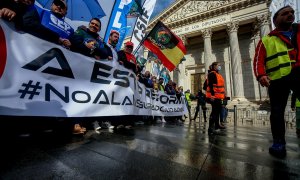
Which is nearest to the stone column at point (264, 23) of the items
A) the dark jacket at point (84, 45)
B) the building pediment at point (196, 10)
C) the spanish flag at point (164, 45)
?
the building pediment at point (196, 10)

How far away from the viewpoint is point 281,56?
208cm

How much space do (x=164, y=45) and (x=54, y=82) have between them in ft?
15.7

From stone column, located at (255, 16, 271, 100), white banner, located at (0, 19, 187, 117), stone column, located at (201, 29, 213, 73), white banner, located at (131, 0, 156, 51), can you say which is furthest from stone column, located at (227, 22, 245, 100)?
white banner, located at (0, 19, 187, 117)

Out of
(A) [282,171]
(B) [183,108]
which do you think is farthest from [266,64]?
(B) [183,108]

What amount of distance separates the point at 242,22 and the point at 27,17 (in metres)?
20.1

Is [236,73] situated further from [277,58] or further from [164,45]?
[277,58]

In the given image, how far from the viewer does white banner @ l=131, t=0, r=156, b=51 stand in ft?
18.8

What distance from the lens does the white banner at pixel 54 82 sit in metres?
1.80

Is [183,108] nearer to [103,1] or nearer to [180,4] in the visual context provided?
[103,1]

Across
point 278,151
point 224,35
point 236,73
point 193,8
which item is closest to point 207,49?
point 236,73

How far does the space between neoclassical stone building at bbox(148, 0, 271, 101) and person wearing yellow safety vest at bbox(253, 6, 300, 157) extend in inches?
604

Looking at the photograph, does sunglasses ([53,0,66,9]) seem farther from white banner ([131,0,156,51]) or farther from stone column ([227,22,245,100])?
stone column ([227,22,245,100])

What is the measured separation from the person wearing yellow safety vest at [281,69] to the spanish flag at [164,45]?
4.14 meters

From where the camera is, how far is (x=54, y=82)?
2154 millimetres
